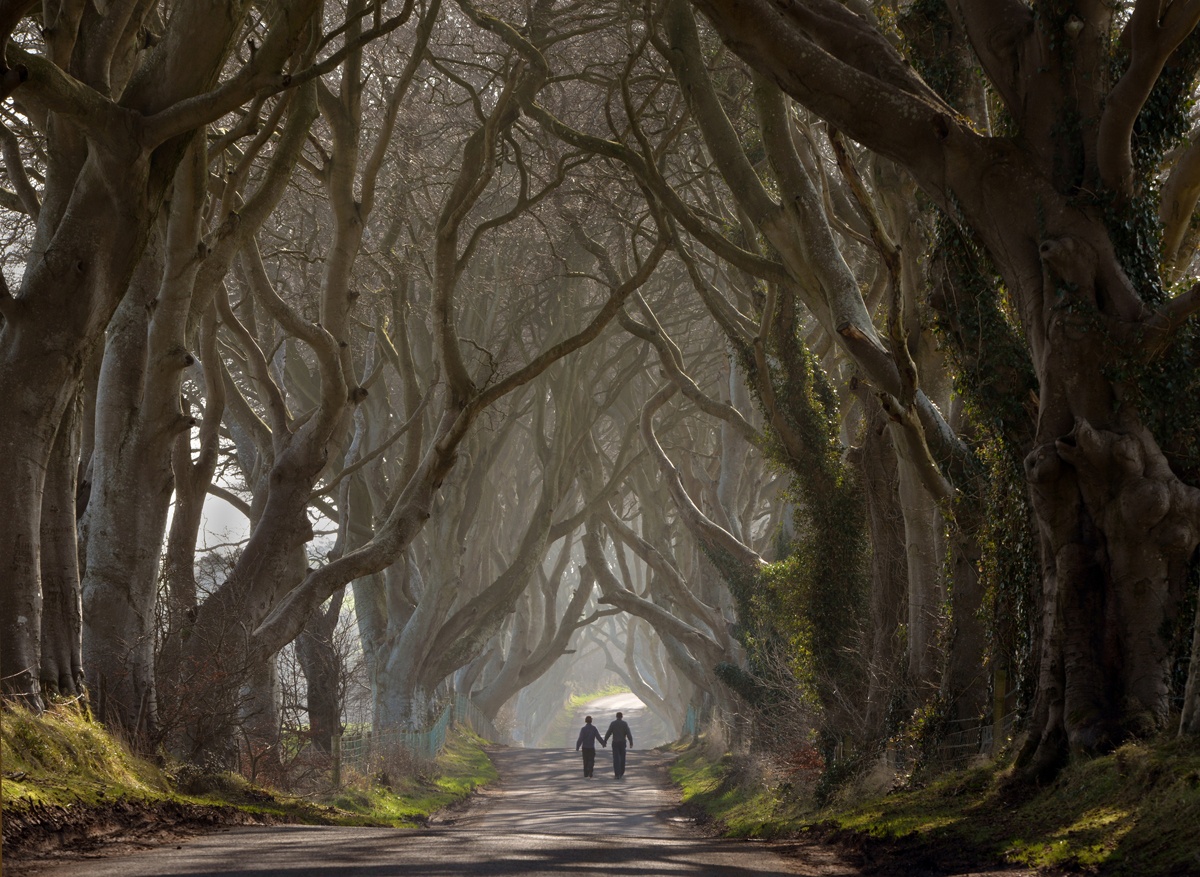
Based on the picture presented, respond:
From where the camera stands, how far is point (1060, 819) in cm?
661

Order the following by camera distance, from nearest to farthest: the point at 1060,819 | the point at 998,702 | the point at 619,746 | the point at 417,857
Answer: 1. the point at 1060,819
2. the point at 417,857
3. the point at 998,702
4. the point at 619,746

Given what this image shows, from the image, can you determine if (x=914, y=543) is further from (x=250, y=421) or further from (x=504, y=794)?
(x=504, y=794)

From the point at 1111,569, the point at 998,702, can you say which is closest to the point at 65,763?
the point at 1111,569

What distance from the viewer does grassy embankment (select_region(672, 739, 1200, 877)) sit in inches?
214

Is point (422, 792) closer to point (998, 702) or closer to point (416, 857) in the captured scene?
point (998, 702)

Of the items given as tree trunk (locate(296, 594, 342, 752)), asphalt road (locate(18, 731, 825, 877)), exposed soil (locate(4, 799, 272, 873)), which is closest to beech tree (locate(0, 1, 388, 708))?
exposed soil (locate(4, 799, 272, 873))

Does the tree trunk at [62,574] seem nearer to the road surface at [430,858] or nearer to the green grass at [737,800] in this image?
the road surface at [430,858]

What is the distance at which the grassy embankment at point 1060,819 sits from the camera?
5430 mm

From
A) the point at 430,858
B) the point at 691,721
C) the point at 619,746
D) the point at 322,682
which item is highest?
the point at 322,682

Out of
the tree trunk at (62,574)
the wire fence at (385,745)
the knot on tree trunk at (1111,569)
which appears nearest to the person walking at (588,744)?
the wire fence at (385,745)

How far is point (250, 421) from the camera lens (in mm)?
15438

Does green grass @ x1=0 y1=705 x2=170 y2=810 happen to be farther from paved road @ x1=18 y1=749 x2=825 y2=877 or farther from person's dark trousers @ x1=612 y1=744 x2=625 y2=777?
person's dark trousers @ x1=612 y1=744 x2=625 y2=777

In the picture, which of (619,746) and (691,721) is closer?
(619,746)

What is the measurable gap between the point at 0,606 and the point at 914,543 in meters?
8.69
